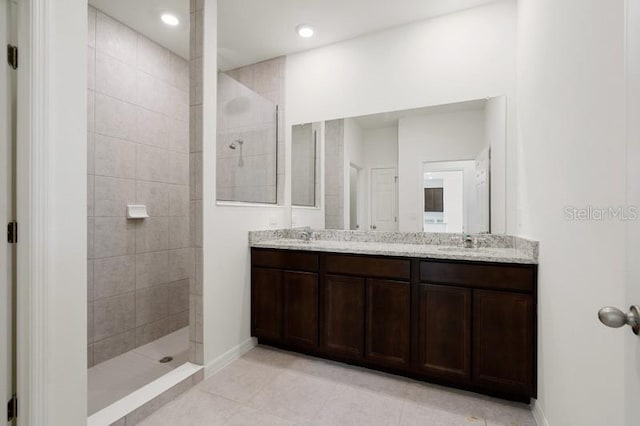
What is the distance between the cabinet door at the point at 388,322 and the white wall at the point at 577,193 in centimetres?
75

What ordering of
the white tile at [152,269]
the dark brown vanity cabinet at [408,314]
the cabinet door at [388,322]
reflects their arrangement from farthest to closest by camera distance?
the white tile at [152,269]
the cabinet door at [388,322]
the dark brown vanity cabinet at [408,314]

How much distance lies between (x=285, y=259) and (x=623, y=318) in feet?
6.62

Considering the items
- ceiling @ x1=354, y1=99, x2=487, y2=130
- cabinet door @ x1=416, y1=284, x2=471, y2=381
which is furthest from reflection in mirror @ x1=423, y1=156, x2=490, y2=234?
cabinet door @ x1=416, y1=284, x2=471, y2=381

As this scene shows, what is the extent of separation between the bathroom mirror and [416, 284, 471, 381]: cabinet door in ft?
2.24

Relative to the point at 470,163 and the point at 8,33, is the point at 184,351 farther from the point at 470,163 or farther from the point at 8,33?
the point at 470,163

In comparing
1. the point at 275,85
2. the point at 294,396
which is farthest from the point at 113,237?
the point at 275,85

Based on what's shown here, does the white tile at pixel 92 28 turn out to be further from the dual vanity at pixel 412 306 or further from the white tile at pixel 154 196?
the dual vanity at pixel 412 306

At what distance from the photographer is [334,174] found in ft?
9.38

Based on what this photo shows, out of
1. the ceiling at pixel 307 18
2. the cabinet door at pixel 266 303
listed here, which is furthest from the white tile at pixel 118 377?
the ceiling at pixel 307 18

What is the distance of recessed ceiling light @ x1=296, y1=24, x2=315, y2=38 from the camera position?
8.52ft

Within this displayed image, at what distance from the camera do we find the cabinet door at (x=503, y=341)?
1.71 metres

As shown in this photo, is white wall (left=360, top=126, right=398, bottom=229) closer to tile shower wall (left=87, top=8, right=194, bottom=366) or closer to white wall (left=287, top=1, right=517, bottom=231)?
white wall (left=287, top=1, right=517, bottom=231)

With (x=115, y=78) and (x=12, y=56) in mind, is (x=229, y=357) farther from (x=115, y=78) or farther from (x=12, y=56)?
(x=115, y=78)

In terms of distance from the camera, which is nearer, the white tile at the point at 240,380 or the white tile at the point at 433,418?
the white tile at the point at 433,418
